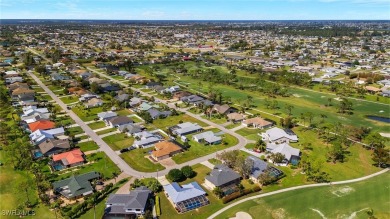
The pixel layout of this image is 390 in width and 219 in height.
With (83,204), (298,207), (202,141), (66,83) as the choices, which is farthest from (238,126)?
(66,83)

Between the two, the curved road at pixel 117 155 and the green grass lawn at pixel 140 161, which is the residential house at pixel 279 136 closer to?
the curved road at pixel 117 155

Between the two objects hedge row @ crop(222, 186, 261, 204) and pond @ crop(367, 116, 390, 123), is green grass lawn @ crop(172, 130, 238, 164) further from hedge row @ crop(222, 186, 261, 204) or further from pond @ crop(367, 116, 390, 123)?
pond @ crop(367, 116, 390, 123)

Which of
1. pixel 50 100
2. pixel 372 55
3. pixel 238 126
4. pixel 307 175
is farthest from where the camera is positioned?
pixel 372 55

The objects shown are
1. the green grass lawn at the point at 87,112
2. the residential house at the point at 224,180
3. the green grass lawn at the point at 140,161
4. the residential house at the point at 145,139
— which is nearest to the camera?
the residential house at the point at 224,180

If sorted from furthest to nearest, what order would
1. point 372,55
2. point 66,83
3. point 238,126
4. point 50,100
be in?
point 372,55 → point 66,83 → point 50,100 → point 238,126

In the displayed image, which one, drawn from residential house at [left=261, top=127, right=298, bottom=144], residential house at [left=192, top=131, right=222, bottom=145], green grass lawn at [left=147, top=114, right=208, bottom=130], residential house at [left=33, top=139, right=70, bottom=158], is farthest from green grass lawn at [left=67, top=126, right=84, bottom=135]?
residential house at [left=261, top=127, right=298, bottom=144]

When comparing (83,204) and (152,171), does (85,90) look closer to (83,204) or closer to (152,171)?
(152,171)

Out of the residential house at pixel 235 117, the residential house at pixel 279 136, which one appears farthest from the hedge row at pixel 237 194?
the residential house at pixel 235 117

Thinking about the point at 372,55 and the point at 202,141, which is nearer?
the point at 202,141
